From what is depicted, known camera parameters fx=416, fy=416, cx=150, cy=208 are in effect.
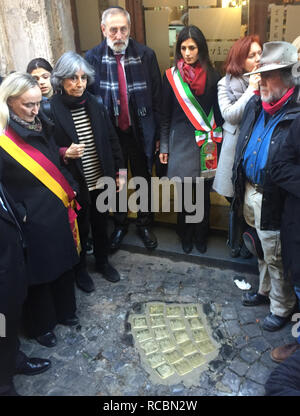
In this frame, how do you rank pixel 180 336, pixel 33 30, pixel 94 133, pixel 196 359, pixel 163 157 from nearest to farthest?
pixel 196 359 → pixel 180 336 → pixel 94 133 → pixel 163 157 → pixel 33 30

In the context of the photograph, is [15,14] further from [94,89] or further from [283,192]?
[283,192]

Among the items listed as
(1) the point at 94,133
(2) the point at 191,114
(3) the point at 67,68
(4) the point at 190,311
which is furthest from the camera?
(2) the point at 191,114

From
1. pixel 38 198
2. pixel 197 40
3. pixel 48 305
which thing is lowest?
pixel 48 305

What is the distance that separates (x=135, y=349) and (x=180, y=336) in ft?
1.31

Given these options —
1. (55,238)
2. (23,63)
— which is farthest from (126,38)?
(55,238)

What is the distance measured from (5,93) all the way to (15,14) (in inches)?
92.5

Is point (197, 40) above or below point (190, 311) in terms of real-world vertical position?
above

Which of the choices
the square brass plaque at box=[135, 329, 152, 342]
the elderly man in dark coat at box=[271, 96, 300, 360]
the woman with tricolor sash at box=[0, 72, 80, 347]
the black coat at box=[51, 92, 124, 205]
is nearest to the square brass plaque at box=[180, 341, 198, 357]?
the square brass plaque at box=[135, 329, 152, 342]

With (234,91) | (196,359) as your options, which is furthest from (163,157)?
(196,359)

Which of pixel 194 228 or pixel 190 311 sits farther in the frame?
pixel 194 228

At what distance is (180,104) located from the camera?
397 centimetres

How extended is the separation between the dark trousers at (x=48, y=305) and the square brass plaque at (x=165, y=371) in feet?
3.24

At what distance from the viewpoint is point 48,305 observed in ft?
11.4

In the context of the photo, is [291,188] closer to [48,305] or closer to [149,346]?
[149,346]
